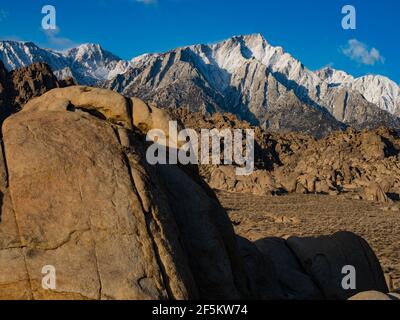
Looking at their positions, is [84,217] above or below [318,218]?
above

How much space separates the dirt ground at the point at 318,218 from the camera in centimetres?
2761

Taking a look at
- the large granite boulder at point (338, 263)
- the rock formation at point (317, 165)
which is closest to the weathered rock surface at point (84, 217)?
the large granite boulder at point (338, 263)

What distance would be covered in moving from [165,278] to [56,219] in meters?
1.95

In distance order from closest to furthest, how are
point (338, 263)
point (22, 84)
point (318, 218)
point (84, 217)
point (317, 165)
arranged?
1. point (84, 217)
2. point (338, 263)
3. point (318, 218)
4. point (317, 165)
5. point (22, 84)

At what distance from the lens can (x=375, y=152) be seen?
9300cm

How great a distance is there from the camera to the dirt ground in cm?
2761

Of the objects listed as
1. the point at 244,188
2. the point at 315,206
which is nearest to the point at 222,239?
the point at 315,206

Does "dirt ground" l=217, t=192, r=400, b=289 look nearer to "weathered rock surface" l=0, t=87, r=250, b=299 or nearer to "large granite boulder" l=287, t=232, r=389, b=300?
"large granite boulder" l=287, t=232, r=389, b=300

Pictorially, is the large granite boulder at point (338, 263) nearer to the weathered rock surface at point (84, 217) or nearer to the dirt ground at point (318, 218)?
the dirt ground at point (318, 218)

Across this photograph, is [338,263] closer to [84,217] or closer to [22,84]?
[84,217]

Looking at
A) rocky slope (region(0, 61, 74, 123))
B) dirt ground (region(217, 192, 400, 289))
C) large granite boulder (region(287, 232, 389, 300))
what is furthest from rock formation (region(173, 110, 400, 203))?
large granite boulder (region(287, 232, 389, 300))

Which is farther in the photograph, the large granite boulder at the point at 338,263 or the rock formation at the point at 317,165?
the rock formation at the point at 317,165

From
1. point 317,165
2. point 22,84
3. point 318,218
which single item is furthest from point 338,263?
point 22,84

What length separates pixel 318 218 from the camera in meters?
38.0
